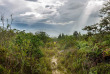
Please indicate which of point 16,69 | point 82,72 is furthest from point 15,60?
point 82,72

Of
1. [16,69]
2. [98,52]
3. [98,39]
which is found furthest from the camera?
[98,39]

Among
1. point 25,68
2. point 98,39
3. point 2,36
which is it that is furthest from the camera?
point 98,39

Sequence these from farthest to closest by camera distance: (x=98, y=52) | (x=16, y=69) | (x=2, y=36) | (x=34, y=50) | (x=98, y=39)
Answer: (x=98, y=39) → (x=34, y=50) → (x=2, y=36) → (x=98, y=52) → (x=16, y=69)

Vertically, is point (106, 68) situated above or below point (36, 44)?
below

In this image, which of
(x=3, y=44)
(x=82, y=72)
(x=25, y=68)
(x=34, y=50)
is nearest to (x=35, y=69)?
(x=25, y=68)

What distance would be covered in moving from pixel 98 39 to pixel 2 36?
5.19 m

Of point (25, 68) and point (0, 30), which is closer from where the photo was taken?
point (25, 68)

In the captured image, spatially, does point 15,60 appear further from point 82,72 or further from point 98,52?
point 98,52

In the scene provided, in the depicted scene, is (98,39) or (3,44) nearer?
(3,44)

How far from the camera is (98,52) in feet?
11.5

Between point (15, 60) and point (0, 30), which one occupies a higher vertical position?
point (0, 30)

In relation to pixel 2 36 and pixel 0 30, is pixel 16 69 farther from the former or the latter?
pixel 0 30

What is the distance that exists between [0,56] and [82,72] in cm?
360

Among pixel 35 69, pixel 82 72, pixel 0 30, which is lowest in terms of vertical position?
pixel 82 72
